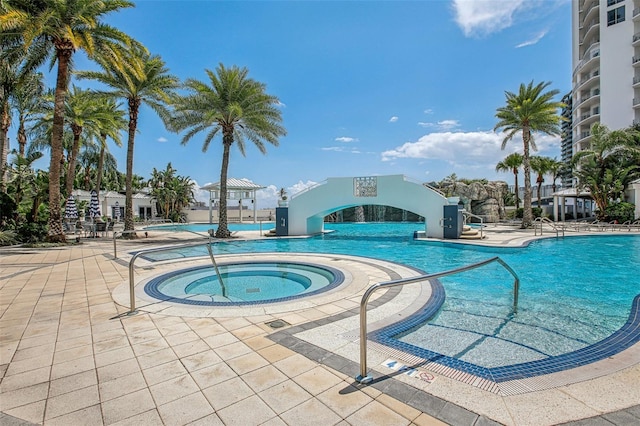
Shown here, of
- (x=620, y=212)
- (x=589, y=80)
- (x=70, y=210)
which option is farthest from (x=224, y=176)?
(x=589, y=80)

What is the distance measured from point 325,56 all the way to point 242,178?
2074 centimetres

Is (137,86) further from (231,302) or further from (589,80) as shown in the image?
(589,80)

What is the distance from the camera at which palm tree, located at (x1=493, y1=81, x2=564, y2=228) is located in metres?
22.0

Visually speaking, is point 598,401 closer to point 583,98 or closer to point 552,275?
point 552,275

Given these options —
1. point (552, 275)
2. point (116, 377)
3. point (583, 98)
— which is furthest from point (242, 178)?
point (583, 98)

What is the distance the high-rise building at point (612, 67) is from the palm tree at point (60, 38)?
165ft

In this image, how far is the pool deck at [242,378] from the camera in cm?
252

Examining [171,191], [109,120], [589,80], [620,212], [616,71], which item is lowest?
[620,212]

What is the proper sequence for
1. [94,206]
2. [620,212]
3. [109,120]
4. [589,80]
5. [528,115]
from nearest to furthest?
[94,206] → [109,120] → [528,115] → [620,212] → [589,80]

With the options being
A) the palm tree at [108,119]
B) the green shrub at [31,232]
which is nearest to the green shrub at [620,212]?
the palm tree at [108,119]

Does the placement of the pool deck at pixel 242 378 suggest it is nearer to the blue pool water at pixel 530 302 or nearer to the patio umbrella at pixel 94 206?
the blue pool water at pixel 530 302

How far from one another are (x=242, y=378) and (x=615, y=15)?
194 ft

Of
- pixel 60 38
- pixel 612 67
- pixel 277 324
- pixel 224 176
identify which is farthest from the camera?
pixel 612 67

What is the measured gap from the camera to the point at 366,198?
61.3 ft
